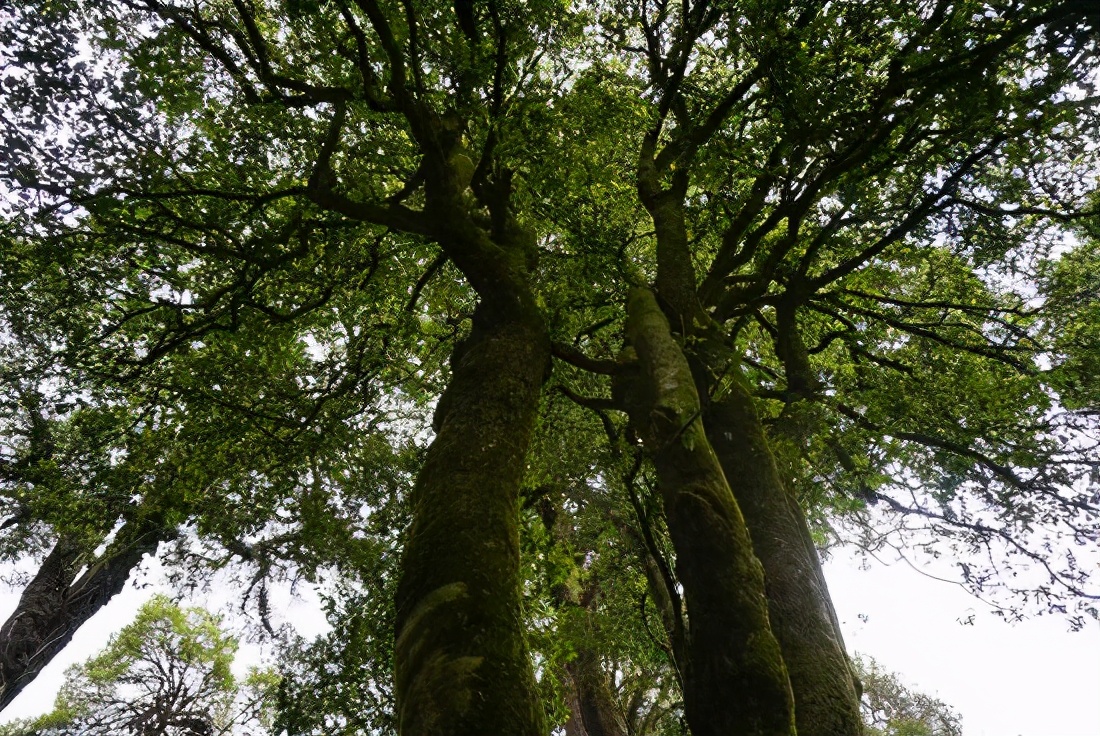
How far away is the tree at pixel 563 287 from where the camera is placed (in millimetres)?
4656

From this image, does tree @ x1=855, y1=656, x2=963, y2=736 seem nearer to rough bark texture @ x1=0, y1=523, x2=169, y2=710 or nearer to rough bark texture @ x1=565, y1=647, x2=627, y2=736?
rough bark texture @ x1=565, y1=647, x2=627, y2=736

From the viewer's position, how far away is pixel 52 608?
13898 mm

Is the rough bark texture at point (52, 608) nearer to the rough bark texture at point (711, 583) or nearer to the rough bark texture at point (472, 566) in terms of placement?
the rough bark texture at point (472, 566)

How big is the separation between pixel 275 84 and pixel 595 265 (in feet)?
17.0

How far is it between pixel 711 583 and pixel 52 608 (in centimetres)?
1732

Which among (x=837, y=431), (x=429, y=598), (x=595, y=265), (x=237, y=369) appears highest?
(x=595, y=265)

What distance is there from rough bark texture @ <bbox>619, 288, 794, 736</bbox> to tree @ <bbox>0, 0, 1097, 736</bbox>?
29mm

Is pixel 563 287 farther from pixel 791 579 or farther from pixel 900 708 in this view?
pixel 900 708

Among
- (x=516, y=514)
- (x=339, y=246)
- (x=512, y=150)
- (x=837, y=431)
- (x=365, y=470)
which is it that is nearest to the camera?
(x=516, y=514)

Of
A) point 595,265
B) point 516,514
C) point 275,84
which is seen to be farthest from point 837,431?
point 275,84

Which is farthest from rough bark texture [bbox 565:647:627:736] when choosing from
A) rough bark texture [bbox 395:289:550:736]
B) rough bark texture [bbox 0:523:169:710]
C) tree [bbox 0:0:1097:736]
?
rough bark texture [bbox 0:523:169:710]

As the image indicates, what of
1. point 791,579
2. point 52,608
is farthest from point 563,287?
point 52,608

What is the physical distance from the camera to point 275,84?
7617 mm

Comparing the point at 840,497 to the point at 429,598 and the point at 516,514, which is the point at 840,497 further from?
the point at 429,598
